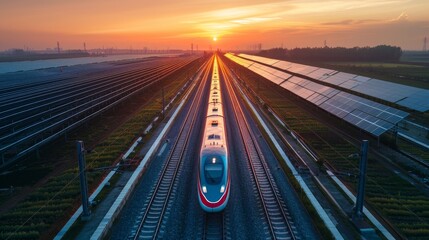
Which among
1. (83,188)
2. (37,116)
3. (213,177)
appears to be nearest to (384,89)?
(213,177)

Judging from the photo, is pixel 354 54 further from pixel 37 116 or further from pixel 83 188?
pixel 83 188

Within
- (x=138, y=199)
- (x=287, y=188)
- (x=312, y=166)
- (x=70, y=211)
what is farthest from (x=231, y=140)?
(x=70, y=211)

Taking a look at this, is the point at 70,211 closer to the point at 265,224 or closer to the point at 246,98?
the point at 265,224

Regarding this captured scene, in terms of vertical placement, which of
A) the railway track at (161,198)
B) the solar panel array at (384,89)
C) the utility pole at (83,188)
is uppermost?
the solar panel array at (384,89)

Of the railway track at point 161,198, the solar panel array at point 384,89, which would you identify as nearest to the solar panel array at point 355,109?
the solar panel array at point 384,89

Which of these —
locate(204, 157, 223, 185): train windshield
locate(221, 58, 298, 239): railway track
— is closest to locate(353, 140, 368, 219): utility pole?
locate(221, 58, 298, 239): railway track

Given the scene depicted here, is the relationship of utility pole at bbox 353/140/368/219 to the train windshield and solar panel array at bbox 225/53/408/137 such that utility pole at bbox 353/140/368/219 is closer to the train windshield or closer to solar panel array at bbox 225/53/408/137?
the train windshield

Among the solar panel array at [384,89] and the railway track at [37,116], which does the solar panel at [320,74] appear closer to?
the solar panel array at [384,89]
